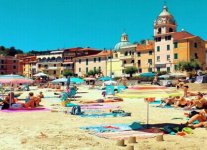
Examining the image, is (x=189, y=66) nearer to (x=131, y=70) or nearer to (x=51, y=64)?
(x=131, y=70)

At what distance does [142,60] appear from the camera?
7481cm

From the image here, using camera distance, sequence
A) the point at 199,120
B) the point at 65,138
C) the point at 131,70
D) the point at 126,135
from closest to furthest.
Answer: the point at 65,138 → the point at 126,135 → the point at 199,120 → the point at 131,70

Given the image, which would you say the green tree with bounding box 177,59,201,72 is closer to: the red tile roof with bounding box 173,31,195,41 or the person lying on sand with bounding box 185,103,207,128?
the red tile roof with bounding box 173,31,195,41

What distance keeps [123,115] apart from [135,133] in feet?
15.8

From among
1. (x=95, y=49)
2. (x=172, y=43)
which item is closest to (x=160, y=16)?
(x=172, y=43)

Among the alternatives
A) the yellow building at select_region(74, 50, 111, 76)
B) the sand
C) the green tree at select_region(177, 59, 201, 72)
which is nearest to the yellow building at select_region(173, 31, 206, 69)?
the green tree at select_region(177, 59, 201, 72)

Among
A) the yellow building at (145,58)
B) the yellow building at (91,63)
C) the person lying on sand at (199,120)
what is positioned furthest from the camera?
the yellow building at (91,63)

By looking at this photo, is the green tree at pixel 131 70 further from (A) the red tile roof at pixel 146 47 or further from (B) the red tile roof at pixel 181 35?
(B) the red tile roof at pixel 181 35

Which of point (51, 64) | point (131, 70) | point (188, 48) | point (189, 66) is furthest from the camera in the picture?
point (51, 64)

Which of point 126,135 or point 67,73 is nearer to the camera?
point 126,135

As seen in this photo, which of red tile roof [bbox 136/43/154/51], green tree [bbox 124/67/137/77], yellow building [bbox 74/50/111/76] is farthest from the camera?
yellow building [bbox 74/50/111/76]

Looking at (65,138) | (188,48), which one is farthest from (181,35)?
(65,138)

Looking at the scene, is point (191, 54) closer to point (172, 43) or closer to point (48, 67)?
point (172, 43)

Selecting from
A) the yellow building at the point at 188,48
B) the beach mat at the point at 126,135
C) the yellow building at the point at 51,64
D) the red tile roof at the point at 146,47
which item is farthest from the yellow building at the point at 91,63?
the beach mat at the point at 126,135
